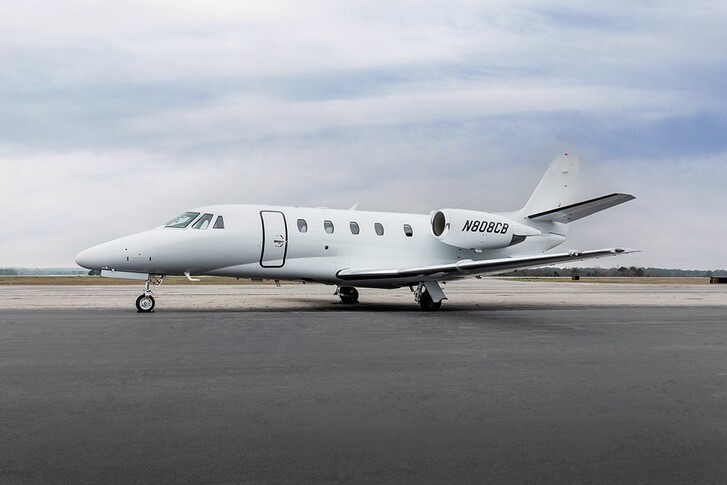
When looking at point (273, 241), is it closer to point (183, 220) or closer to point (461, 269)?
point (183, 220)

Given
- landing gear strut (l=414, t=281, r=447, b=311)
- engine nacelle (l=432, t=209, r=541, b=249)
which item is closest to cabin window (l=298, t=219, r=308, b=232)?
landing gear strut (l=414, t=281, r=447, b=311)

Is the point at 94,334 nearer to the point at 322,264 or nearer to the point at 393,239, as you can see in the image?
the point at 322,264

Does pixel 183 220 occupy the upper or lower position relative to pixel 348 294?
upper

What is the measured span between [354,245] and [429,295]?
2979 mm

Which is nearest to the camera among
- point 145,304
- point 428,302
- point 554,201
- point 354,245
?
point 145,304

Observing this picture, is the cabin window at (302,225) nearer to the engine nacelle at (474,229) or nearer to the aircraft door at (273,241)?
the aircraft door at (273,241)

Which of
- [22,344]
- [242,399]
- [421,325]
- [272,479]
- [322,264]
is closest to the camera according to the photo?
[272,479]

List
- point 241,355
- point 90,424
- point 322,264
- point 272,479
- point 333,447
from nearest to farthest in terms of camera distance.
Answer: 1. point 272,479
2. point 333,447
3. point 90,424
4. point 241,355
5. point 322,264

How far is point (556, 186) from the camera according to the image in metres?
26.4

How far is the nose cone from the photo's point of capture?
59.7 ft

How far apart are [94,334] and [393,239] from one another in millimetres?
12522

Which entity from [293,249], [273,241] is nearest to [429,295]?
[293,249]

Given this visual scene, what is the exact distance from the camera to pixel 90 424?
5.40 metres

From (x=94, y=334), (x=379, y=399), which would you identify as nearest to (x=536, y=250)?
(x=94, y=334)
